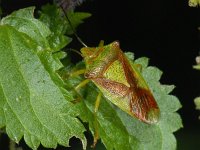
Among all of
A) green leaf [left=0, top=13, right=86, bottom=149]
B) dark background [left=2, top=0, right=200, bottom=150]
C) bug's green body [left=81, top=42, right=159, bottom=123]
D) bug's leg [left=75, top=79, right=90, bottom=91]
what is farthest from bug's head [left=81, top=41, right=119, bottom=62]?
dark background [left=2, top=0, right=200, bottom=150]

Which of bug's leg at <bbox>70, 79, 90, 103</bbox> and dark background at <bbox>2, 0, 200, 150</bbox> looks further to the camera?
dark background at <bbox>2, 0, 200, 150</bbox>

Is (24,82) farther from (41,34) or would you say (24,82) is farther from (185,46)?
(185,46)

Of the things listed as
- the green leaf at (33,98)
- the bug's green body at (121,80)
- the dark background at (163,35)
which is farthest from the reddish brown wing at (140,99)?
the dark background at (163,35)

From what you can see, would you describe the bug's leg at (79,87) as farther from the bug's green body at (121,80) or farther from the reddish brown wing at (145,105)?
the reddish brown wing at (145,105)

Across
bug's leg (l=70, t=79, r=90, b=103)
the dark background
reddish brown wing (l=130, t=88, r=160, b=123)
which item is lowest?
the dark background

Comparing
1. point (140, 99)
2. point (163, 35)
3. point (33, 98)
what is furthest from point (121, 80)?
point (163, 35)

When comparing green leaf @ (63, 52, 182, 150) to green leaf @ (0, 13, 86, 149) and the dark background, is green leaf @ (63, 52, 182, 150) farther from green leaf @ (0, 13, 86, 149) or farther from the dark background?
the dark background
